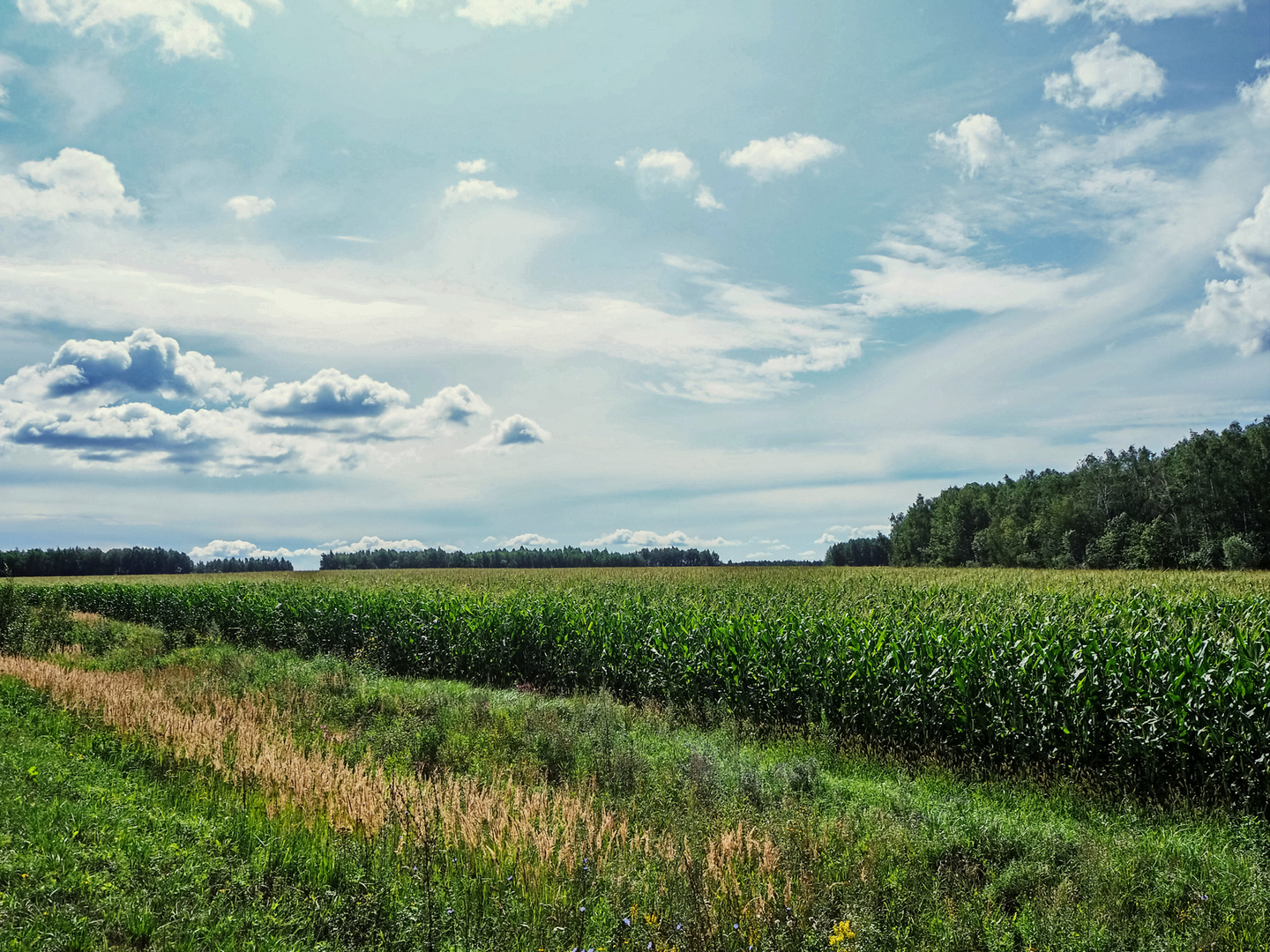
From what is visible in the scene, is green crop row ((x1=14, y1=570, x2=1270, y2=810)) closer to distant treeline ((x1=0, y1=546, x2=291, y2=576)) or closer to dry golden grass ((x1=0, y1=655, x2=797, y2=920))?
dry golden grass ((x1=0, y1=655, x2=797, y2=920))

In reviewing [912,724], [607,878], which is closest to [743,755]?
[912,724]

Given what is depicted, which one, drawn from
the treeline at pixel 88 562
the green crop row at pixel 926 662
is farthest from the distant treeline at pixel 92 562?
the green crop row at pixel 926 662

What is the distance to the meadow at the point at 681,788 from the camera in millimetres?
5828

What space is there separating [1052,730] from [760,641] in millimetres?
5435

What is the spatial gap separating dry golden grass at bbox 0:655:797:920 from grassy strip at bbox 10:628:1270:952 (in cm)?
5

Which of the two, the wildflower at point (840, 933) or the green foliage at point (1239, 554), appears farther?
the green foliage at point (1239, 554)

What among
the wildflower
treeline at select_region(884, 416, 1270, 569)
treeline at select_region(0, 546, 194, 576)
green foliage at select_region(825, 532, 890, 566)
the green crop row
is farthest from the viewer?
green foliage at select_region(825, 532, 890, 566)

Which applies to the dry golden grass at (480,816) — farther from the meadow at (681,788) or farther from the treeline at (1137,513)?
the treeline at (1137,513)

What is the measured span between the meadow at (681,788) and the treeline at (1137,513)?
195 feet

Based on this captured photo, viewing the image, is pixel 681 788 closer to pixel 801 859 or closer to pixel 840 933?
pixel 801 859

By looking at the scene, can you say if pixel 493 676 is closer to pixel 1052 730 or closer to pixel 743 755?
pixel 743 755

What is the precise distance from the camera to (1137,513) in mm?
76500

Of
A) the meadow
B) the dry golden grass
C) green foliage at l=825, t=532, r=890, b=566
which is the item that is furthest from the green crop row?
green foliage at l=825, t=532, r=890, b=566

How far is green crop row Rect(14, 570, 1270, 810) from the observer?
10.5m
